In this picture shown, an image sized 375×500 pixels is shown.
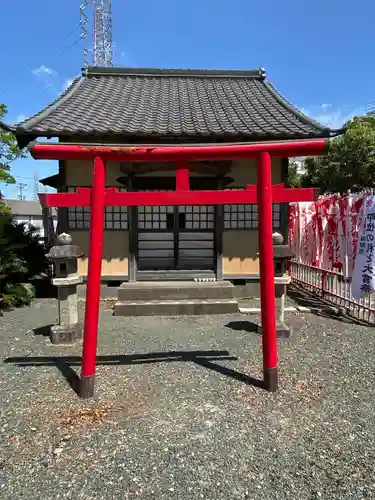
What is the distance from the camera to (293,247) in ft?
31.4

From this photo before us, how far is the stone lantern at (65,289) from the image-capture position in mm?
5434

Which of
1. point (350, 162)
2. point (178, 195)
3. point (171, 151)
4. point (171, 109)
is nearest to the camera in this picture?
point (171, 151)

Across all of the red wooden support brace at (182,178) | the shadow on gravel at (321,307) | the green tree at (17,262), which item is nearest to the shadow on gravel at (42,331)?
the green tree at (17,262)

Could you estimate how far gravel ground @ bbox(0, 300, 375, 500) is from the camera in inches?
98.7

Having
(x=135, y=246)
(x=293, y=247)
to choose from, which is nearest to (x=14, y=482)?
(x=135, y=246)

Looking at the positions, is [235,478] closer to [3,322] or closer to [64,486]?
[64,486]

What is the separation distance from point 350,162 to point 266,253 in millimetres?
17275

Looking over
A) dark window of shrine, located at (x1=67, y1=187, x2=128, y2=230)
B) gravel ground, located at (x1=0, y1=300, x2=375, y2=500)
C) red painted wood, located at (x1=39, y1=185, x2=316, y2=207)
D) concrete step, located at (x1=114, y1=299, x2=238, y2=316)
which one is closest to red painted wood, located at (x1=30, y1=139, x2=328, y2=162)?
red painted wood, located at (x1=39, y1=185, x2=316, y2=207)

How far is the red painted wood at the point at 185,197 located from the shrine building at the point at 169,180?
11.9 ft

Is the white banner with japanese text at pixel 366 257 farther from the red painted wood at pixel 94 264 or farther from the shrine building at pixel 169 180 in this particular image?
the red painted wood at pixel 94 264

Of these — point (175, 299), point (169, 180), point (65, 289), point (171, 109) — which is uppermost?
point (171, 109)

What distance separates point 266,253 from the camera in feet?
12.9

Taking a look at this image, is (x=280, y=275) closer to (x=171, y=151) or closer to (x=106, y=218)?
(x=171, y=151)

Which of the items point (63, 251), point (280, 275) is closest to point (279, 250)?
point (280, 275)
